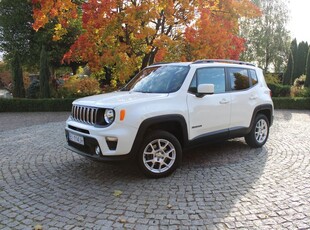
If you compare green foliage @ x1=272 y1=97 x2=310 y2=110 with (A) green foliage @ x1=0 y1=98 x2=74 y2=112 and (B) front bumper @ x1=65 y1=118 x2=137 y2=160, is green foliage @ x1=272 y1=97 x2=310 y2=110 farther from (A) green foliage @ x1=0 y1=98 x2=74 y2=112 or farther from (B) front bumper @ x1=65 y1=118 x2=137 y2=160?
(B) front bumper @ x1=65 y1=118 x2=137 y2=160

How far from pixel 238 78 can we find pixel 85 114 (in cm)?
314

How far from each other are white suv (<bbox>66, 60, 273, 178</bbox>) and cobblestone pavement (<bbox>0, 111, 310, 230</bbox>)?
500 millimetres

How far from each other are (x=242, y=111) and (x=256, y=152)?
3.37 ft

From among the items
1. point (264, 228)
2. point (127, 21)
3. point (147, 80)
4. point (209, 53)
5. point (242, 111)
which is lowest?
point (264, 228)

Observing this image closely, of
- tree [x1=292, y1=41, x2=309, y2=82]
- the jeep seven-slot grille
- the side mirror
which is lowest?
the jeep seven-slot grille

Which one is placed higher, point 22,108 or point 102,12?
point 102,12

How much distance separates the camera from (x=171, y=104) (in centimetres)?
432

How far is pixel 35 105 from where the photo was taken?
14.0 metres

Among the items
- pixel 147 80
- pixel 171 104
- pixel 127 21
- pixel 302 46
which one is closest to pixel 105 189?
pixel 171 104

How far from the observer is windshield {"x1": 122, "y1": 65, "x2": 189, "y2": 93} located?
4.66 m

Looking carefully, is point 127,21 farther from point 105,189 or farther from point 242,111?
point 105,189

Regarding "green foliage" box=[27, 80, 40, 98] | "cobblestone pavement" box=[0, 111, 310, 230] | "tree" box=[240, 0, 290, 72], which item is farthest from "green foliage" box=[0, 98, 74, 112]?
"tree" box=[240, 0, 290, 72]

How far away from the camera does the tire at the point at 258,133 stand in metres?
5.91

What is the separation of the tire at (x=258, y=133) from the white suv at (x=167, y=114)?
47 mm
